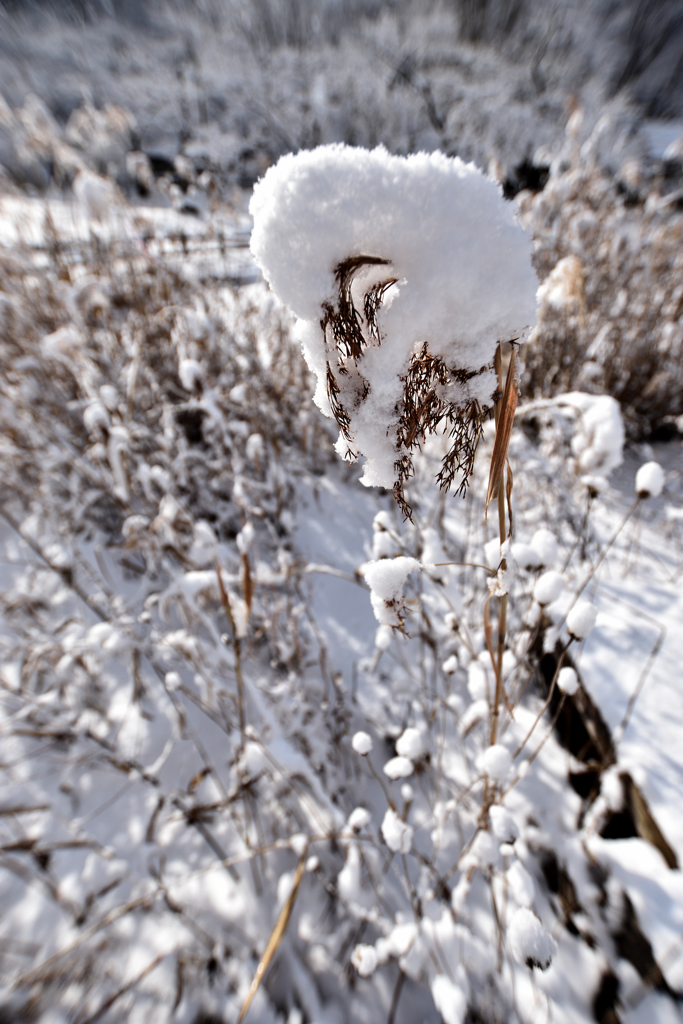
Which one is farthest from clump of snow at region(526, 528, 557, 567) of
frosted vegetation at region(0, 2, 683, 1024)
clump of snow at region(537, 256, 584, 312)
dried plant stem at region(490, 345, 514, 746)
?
clump of snow at region(537, 256, 584, 312)

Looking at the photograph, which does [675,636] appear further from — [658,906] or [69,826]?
[69,826]

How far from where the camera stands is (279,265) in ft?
1.10

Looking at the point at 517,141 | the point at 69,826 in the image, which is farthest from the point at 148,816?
the point at 517,141

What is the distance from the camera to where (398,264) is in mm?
339

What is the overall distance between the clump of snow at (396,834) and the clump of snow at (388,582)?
535 millimetres

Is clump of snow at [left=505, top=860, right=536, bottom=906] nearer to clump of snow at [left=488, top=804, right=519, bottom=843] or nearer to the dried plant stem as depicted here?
clump of snow at [left=488, top=804, right=519, bottom=843]

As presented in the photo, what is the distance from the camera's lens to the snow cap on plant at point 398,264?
32 cm

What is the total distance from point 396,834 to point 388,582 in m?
0.63

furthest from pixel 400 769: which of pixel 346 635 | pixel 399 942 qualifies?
pixel 346 635

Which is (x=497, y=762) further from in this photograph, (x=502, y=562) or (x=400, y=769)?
(x=502, y=562)

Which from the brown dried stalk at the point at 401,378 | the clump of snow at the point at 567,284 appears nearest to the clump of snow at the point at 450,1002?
the brown dried stalk at the point at 401,378

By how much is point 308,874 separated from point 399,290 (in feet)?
5.22

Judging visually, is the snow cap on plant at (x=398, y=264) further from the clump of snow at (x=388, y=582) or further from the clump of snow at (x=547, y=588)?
the clump of snow at (x=547, y=588)

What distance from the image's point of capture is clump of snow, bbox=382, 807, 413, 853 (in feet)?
2.78
